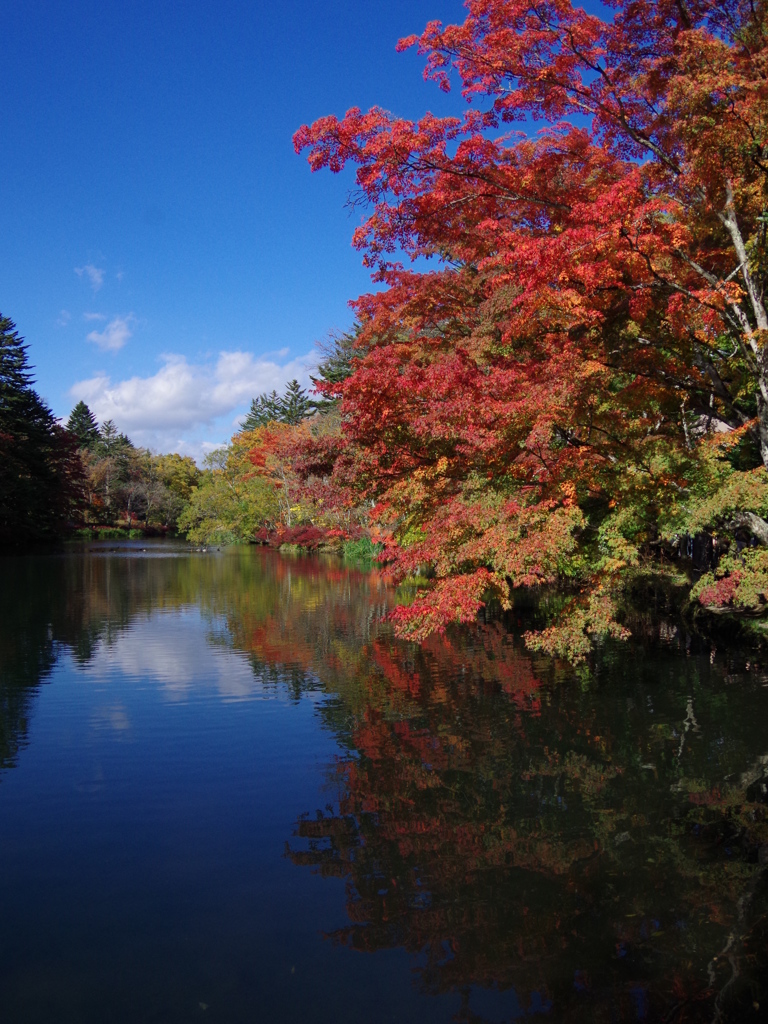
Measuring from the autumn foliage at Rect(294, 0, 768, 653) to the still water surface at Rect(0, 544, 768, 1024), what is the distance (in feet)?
4.87

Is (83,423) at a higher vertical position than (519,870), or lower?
higher

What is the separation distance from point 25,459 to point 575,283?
35.4m

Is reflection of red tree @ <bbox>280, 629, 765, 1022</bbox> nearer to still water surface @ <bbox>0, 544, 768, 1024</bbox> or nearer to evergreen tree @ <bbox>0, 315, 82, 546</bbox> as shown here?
still water surface @ <bbox>0, 544, 768, 1024</bbox>

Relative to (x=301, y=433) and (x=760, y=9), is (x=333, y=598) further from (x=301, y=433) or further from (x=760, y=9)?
(x=301, y=433)

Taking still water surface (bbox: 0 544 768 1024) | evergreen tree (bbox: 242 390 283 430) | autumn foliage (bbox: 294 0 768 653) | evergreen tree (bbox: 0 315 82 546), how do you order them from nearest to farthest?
still water surface (bbox: 0 544 768 1024) < autumn foliage (bbox: 294 0 768 653) < evergreen tree (bbox: 0 315 82 546) < evergreen tree (bbox: 242 390 283 430)

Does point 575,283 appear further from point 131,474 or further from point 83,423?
point 83,423

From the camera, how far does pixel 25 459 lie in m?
36.0

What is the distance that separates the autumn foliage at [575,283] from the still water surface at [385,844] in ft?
4.87

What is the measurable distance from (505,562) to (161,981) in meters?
5.23

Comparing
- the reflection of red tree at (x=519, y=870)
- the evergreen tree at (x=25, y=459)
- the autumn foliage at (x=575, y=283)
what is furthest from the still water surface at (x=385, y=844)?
the evergreen tree at (x=25, y=459)

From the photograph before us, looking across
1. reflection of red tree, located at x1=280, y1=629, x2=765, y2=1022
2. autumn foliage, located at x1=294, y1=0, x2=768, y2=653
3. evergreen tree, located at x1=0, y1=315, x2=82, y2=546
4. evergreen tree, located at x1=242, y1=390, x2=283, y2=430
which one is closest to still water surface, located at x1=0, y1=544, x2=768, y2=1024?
reflection of red tree, located at x1=280, y1=629, x2=765, y2=1022

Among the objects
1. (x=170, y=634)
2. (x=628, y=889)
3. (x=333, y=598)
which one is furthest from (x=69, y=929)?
(x=333, y=598)

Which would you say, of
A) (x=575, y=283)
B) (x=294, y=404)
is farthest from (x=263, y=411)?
(x=575, y=283)

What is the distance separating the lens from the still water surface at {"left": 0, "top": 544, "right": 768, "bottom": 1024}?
11.3ft
